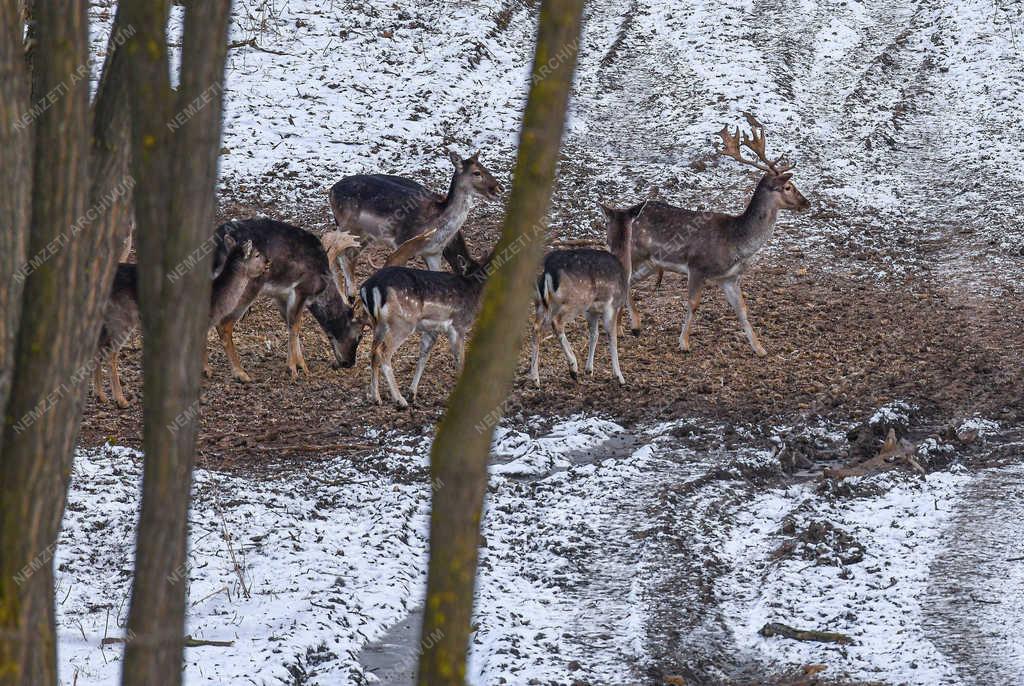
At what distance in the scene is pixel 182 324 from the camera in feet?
11.6

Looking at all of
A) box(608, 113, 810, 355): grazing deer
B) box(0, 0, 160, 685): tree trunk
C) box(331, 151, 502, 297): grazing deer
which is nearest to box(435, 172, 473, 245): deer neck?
box(331, 151, 502, 297): grazing deer

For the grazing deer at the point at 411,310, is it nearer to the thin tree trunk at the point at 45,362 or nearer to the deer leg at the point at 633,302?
the deer leg at the point at 633,302

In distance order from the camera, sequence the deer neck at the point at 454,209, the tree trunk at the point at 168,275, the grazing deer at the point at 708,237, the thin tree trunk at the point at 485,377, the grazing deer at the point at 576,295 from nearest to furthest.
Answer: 1. the thin tree trunk at the point at 485,377
2. the tree trunk at the point at 168,275
3. the grazing deer at the point at 576,295
4. the grazing deer at the point at 708,237
5. the deer neck at the point at 454,209

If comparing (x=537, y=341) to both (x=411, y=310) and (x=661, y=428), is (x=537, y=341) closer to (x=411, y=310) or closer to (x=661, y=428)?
(x=411, y=310)

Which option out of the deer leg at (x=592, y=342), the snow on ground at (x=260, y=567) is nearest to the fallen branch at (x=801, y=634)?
the snow on ground at (x=260, y=567)

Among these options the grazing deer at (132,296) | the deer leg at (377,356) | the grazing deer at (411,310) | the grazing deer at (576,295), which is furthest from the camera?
Result: the grazing deer at (576,295)

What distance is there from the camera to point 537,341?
10992 mm

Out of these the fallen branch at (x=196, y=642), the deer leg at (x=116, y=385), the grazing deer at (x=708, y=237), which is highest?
the grazing deer at (x=708, y=237)

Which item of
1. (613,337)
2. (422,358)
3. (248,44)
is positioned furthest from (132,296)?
(248,44)

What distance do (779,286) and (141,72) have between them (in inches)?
436

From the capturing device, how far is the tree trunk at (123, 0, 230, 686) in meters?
3.51

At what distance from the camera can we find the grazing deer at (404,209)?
1288 centimetres

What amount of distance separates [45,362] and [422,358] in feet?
22.8

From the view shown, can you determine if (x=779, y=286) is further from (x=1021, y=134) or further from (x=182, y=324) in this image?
(x=182, y=324)
